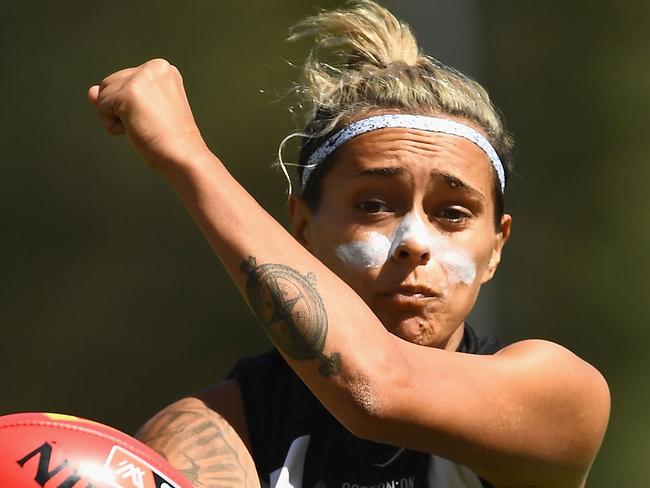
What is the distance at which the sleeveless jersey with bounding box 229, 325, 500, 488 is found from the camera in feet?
10.9

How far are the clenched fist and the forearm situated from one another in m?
0.06

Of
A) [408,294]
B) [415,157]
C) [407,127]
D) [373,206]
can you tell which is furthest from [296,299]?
[407,127]

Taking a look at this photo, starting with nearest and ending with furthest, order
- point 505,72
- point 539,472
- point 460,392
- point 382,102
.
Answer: point 460,392 < point 539,472 < point 382,102 < point 505,72

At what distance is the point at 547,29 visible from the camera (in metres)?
6.28

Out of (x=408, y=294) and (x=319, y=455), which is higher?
(x=408, y=294)

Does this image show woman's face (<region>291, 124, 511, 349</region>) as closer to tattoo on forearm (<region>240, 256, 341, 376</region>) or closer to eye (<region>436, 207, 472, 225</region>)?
eye (<region>436, 207, 472, 225</region>)

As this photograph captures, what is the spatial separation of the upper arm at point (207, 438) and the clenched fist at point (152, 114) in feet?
2.37

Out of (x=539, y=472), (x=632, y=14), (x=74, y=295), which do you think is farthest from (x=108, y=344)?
(x=539, y=472)

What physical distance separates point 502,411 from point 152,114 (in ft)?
3.41

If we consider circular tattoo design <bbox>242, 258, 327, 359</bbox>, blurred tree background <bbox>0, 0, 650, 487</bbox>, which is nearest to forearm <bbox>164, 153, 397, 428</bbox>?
circular tattoo design <bbox>242, 258, 327, 359</bbox>

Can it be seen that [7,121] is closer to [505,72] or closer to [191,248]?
[191,248]

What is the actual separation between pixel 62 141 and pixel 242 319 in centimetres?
122

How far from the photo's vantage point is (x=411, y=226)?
11.0ft

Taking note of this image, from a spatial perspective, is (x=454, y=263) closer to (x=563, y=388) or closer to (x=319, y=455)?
(x=563, y=388)
